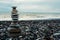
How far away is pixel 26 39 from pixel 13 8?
6238 millimetres

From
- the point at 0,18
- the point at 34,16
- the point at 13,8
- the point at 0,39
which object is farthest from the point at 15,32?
the point at 34,16

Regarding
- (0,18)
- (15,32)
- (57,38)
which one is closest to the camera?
(15,32)

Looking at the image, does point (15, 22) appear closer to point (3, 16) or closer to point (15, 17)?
point (15, 17)

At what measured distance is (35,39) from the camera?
1454 cm

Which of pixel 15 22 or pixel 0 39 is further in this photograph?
pixel 0 39

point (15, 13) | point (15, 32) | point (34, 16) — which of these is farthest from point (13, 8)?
point (34, 16)

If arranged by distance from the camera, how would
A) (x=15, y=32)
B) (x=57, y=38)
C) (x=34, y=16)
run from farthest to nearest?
(x=34, y=16)
(x=57, y=38)
(x=15, y=32)

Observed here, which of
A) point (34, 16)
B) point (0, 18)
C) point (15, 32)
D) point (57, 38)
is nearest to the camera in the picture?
point (15, 32)

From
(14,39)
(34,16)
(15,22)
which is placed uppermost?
(15,22)

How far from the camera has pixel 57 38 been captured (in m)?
13.9

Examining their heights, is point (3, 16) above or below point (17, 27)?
below

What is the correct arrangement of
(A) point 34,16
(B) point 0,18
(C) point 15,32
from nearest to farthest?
1. (C) point 15,32
2. (B) point 0,18
3. (A) point 34,16

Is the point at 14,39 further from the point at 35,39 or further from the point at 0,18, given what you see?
the point at 0,18

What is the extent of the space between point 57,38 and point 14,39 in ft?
20.9
